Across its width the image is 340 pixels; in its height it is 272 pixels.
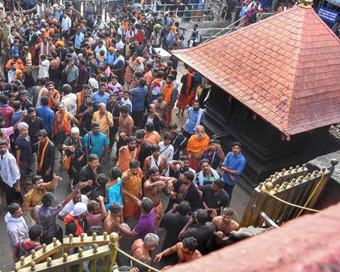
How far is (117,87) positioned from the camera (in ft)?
29.2

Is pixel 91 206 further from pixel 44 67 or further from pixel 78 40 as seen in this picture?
pixel 78 40

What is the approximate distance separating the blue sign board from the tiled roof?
10.3 m

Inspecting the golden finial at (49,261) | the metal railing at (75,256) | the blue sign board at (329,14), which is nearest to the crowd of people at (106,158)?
the metal railing at (75,256)

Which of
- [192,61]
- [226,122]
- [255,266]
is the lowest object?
[226,122]

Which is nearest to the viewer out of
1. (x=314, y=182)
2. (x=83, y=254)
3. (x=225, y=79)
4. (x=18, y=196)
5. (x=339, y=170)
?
(x=83, y=254)

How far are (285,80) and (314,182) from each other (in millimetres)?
3314

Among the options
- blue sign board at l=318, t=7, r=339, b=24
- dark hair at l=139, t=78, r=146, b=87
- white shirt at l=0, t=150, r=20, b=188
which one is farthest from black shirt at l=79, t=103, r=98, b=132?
blue sign board at l=318, t=7, r=339, b=24

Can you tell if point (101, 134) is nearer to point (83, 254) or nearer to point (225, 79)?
point (225, 79)

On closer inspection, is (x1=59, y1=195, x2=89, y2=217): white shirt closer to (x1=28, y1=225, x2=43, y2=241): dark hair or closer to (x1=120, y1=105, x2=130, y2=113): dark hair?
(x1=28, y1=225, x2=43, y2=241): dark hair

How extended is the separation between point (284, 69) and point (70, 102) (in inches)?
179

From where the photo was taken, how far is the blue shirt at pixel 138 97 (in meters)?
8.91

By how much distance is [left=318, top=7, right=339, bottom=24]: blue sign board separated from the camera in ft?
57.8

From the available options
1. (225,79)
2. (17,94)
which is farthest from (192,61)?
(17,94)

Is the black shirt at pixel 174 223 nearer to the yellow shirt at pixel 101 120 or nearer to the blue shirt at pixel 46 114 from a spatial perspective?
the yellow shirt at pixel 101 120
